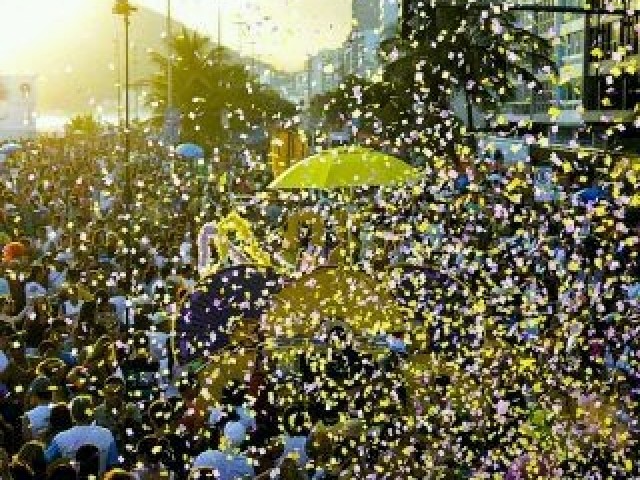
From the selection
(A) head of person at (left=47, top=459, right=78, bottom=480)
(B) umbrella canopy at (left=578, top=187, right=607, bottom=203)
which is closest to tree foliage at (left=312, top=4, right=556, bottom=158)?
(B) umbrella canopy at (left=578, top=187, right=607, bottom=203)

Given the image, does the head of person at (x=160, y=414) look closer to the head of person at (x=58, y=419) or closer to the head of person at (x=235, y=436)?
the head of person at (x=235, y=436)

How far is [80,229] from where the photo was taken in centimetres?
1622

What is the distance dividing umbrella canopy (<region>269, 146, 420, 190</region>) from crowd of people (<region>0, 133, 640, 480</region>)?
936mm

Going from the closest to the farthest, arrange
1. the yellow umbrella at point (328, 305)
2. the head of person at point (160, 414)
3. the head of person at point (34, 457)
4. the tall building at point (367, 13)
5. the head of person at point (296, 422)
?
the head of person at point (34, 457) → the head of person at point (160, 414) → the head of person at point (296, 422) → the yellow umbrella at point (328, 305) → the tall building at point (367, 13)

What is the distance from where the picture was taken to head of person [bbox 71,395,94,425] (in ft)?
23.4

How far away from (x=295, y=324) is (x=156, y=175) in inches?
679

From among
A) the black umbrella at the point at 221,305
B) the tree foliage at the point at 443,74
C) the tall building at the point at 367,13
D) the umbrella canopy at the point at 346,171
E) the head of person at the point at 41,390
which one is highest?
the tall building at the point at 367,13

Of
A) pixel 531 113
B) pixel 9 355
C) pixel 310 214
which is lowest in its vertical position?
pixel 9 355

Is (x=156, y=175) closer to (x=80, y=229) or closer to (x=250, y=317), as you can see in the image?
(x=80, y=229)

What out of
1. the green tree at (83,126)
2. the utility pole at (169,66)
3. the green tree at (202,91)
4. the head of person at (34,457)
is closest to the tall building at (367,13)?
the green tree at (83,126)

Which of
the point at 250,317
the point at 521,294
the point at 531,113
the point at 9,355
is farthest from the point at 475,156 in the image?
the point at 531,113

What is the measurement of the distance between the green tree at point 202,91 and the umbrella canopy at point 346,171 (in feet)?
76.9

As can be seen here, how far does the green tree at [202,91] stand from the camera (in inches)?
1414

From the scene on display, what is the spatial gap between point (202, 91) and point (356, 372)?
29.0 m
